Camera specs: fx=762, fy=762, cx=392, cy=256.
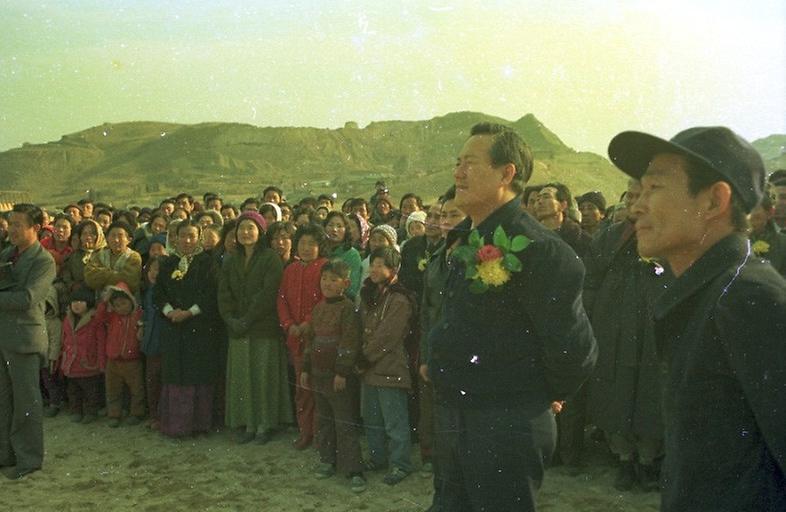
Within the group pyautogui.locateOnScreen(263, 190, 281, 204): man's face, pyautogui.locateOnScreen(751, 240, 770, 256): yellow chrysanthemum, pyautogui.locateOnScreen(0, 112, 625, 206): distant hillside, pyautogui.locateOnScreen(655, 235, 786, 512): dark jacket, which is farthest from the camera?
pyautogui.locateOnScreen(0, 112, 625, 206): distant hillside

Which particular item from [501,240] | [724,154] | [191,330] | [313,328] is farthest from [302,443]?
[724,154]

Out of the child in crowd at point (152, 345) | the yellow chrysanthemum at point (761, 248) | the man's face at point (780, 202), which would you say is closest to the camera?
the yellow chrysanthemum at point (761, 248)

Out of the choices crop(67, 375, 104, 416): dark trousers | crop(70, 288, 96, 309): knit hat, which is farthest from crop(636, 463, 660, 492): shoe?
crop(70, 288, 96, 309): knit hat

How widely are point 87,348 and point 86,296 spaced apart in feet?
1.67

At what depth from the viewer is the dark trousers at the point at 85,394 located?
7.53 meters

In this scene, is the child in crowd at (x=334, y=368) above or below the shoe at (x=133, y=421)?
above

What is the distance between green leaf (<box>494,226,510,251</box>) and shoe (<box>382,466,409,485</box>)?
10.5ft

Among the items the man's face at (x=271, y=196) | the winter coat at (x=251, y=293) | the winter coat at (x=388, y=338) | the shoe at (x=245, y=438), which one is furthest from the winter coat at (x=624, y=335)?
the man's face at (x=271, y=196)

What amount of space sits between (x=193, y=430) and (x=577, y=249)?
3.69 meters

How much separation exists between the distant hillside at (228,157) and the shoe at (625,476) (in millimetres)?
34490

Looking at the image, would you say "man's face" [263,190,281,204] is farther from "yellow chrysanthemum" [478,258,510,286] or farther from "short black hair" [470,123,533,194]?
"yellow chrysanthemum" [478,258,510,286]

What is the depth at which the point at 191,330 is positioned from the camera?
6809 mm

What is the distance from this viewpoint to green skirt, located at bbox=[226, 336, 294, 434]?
6680 millimetres

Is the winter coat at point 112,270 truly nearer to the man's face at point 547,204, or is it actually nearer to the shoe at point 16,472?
the shoe at point 16,472
